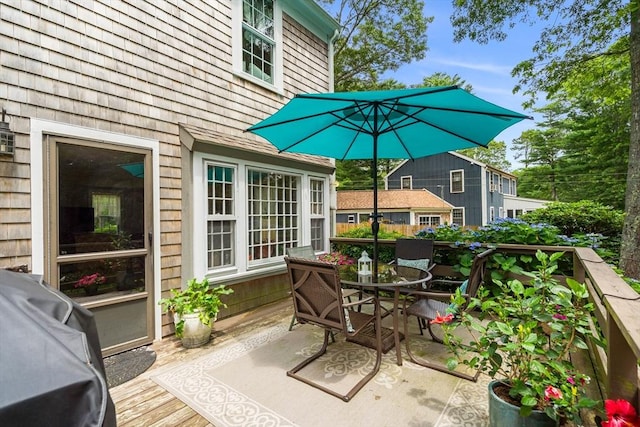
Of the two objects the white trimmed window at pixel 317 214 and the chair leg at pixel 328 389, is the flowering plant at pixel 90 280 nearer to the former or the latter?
the chair leg at pixel 328 389

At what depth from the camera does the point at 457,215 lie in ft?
61.9

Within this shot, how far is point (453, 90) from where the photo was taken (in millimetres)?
2232

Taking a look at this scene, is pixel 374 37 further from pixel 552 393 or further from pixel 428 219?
pixel 552 393

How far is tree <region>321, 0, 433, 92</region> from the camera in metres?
11.8

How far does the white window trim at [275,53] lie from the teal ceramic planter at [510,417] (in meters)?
4.72

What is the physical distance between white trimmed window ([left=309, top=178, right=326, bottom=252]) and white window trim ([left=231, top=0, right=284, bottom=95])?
5.84 feet

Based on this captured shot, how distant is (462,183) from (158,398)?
19.2 meters

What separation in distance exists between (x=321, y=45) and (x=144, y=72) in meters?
3.84

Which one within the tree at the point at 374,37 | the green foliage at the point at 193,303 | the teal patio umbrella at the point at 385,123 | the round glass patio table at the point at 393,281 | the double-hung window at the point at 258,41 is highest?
the tree at the point at 374,37

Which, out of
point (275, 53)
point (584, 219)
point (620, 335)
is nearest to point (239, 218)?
point (275, 53)

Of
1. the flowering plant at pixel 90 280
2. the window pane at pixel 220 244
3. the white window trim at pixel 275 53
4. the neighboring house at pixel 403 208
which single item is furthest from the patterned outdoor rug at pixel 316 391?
the neighboring house at pixel 403 208

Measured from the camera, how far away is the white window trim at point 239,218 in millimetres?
3758

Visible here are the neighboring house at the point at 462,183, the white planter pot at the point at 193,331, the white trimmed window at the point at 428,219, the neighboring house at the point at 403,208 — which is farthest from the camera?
the white trimmed window at the point at 428,219

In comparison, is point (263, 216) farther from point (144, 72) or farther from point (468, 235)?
point (468, 235)
